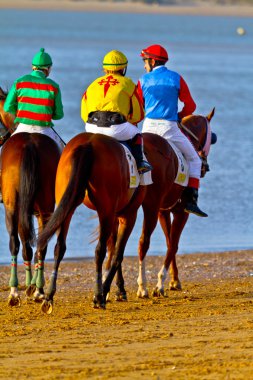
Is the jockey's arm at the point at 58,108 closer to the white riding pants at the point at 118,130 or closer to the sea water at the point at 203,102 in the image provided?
the white riding pants at the point at 118,130

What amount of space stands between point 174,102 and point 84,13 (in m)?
174

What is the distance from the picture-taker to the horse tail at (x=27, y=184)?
1161 centimetres

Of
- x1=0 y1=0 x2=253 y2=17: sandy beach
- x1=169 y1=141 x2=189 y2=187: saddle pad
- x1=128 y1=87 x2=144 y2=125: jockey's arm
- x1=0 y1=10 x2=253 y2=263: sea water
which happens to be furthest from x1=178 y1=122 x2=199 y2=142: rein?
x1=0 y1=0 x2=253 y2=17: sandy beach

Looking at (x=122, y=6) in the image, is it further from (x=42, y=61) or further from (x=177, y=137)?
(x=42, y=61)

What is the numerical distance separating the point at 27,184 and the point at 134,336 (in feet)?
8.16

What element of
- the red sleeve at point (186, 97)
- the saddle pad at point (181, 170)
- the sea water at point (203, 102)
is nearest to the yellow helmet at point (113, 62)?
the red sleeve at point (186, 97)

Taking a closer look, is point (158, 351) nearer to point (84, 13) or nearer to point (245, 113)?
point (245, 113)

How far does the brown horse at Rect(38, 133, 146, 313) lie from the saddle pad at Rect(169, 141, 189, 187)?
1626 millimetres

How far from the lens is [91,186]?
1094cm

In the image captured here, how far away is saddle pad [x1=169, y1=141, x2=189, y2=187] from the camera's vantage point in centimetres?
1290

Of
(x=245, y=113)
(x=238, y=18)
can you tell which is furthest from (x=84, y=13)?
(x=245, y=113)

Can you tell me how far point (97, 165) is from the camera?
1086 cm

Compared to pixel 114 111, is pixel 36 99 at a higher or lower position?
lower

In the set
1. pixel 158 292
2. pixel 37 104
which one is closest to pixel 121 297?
pixel 158 292
